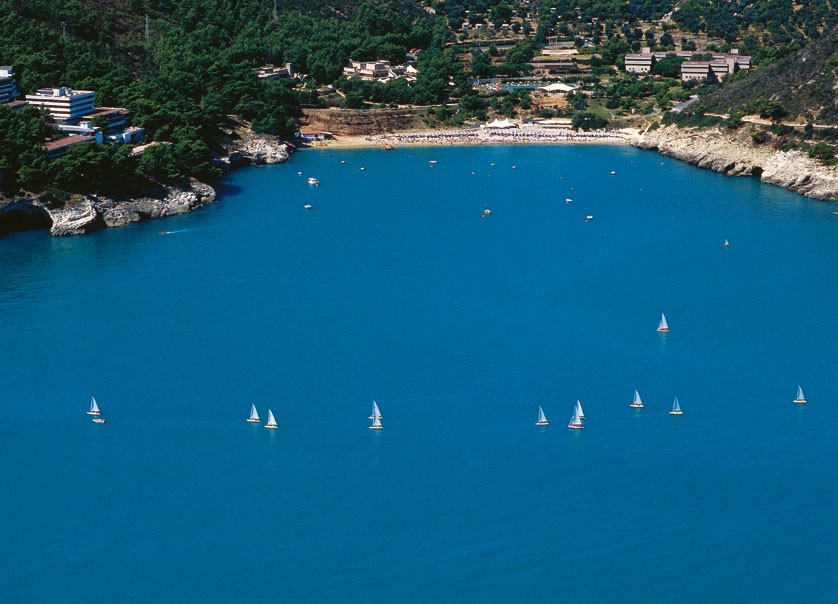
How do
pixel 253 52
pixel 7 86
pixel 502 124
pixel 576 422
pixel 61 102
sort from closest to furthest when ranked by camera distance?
pixel 576 422, pixel 61 102, pixel 7 86, pixel 502 124, pixel 253 52

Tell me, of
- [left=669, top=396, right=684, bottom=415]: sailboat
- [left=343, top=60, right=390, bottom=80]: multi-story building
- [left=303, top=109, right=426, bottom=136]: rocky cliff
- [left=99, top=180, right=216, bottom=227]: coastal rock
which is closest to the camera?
[left=669, top=396, right=684, bottom=415]: sailboat

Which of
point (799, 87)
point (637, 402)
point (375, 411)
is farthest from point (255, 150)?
point (637, 402)

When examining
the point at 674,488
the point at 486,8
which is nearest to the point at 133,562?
the point at 674,488

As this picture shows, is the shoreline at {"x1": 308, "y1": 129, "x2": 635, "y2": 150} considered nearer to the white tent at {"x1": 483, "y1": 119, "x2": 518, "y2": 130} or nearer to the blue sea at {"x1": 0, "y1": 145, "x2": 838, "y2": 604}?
the white tent at {"x1": 483, "y1": 119, "x2": 518, "y2": 130}

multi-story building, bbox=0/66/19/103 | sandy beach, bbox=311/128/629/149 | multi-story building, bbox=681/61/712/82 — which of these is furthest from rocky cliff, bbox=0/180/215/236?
multi-story building, bbox=681/61/712/82

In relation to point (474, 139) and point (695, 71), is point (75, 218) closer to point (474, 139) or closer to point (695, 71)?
point (474, 139)
